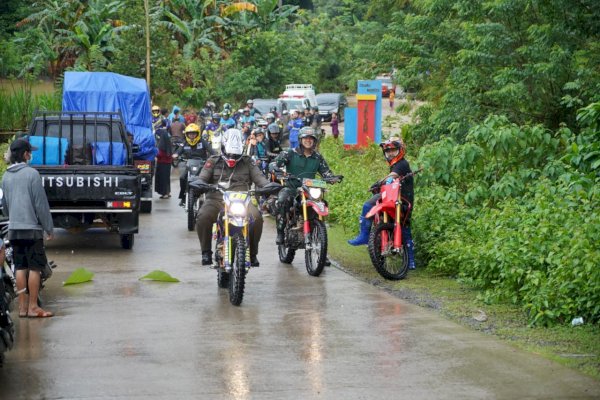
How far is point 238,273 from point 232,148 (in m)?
1.75

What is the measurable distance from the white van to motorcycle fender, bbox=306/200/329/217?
29.8m

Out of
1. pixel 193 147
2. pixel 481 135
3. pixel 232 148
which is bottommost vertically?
pixel 193 147

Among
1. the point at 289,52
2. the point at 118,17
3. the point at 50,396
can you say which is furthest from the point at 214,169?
the point at 289,52

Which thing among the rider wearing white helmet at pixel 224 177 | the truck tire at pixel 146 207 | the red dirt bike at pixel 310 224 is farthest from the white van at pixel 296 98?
the rider wearing white helmet at pixel 224 177

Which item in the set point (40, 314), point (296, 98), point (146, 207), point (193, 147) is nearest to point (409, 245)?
point (40, 314)

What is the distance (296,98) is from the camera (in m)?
48.9

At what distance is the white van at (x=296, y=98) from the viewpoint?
45328 mm

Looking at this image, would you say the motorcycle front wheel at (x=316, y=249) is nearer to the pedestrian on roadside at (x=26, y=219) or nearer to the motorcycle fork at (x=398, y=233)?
the motorcycle fork at (x=398, y=233)

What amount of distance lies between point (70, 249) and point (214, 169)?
4.34 meters

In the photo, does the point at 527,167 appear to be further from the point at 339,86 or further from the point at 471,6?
the point at 339,86

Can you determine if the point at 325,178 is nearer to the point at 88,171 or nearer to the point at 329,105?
the point at 88,171

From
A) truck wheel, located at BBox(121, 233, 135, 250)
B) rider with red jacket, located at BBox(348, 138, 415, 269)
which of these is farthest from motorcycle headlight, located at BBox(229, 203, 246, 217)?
truck wheel, located at BBox(121, 233, 135, 250)

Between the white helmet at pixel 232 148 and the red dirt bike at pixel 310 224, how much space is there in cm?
146

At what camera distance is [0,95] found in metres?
32.2
